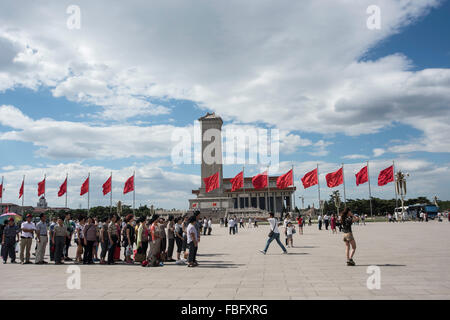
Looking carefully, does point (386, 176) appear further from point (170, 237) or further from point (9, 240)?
point (9, 240)

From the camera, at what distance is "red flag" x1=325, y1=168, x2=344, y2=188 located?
3988 centimetres

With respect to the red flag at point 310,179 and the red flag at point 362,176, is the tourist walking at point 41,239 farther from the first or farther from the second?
the red flag at point 362,176

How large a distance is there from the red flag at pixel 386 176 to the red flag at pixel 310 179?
7.86 metres

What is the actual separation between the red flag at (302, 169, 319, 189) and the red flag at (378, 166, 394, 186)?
7.86 meters

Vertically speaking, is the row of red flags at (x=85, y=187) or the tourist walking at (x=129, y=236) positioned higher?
the row of red flags at (x=85, y=187)

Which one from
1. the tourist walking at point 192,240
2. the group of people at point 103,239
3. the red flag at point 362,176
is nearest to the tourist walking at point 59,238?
the group of people at point 103,239

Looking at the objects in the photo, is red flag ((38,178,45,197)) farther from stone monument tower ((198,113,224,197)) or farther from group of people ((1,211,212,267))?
stone monument tower ((198,113,224,197))

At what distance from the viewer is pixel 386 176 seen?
4031cm

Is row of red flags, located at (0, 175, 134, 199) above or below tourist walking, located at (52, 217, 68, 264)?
above

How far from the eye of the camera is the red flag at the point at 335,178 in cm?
3988

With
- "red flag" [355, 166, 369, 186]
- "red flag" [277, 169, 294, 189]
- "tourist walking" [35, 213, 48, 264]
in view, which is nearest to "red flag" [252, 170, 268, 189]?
"red flag" [277, 169, 294, 189]
